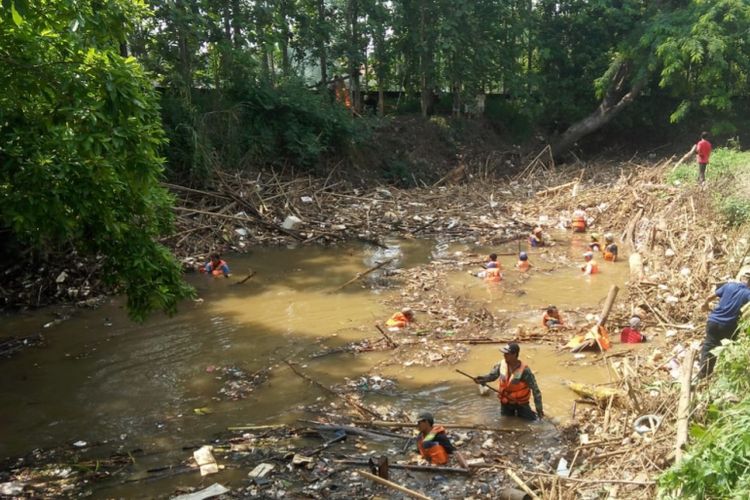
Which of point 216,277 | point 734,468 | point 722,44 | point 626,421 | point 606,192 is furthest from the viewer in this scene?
point 722,44

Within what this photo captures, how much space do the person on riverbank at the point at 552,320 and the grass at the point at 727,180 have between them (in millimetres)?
4637

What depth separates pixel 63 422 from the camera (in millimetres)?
7270

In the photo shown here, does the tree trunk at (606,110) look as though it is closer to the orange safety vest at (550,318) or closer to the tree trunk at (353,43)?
the tree trunk at (353,43)

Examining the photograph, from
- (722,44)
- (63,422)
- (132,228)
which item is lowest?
(63,422)

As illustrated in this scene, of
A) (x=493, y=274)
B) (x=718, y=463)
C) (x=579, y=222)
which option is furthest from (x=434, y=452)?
(x=579, y=222)

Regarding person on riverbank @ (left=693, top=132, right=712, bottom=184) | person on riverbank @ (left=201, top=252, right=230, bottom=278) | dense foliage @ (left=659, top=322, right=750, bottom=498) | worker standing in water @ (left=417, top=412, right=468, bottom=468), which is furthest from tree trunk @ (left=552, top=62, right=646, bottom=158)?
dense foliage @ (left=659, top=322, right=750, bottom=498)

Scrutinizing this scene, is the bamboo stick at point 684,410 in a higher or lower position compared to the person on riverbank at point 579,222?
lower

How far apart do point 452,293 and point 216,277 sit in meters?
4.88

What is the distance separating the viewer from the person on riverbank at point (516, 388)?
6.95 metres

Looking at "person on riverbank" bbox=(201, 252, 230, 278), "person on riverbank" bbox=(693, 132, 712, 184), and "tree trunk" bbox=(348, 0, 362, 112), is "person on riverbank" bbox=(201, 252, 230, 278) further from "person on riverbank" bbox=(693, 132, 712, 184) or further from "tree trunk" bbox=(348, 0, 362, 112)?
"person on riverbank" bbox=(693, 132, 712, 184)

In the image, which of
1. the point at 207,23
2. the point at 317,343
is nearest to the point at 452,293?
the point at 317,343

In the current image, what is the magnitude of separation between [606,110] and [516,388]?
65.0 ft

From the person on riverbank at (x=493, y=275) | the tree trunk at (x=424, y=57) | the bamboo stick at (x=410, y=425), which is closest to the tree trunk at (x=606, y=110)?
the tree trunk at (x=424, y=57)

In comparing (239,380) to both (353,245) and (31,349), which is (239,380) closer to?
(31,349)
